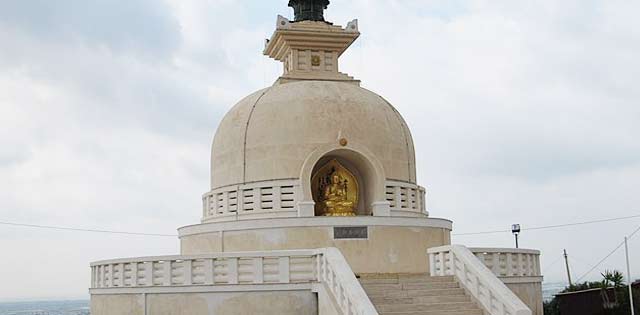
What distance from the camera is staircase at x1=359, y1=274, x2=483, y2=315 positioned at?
16.0 metres

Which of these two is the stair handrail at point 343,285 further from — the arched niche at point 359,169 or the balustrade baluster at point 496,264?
the arched niche at point 359,169

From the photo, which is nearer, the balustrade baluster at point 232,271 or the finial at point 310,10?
the balustrade baluster at point 232,271

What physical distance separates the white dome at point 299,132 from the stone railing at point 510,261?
16.6 ft

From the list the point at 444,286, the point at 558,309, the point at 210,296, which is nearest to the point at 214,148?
the point at 210,296

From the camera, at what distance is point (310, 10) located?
95.0 feet

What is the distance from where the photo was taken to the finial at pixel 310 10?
2891 cm

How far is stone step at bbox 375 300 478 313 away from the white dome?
7.88m

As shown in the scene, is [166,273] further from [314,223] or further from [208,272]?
[314,223]

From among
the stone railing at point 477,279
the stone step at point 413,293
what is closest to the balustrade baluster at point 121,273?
the stone step at point 413,293

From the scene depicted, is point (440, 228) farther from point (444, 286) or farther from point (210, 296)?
point (210, 296)

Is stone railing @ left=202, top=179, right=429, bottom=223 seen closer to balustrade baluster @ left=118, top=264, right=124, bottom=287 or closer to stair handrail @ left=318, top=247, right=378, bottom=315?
balustrade baluster @ left=118, top=264, right=124, bottom=287

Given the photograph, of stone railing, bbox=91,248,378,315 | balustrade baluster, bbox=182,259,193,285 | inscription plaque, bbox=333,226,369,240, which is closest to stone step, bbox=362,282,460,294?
stone railing, bbox=91,248,378,315

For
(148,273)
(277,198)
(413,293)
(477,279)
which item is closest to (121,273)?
(148,273)

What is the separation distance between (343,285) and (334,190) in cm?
814
